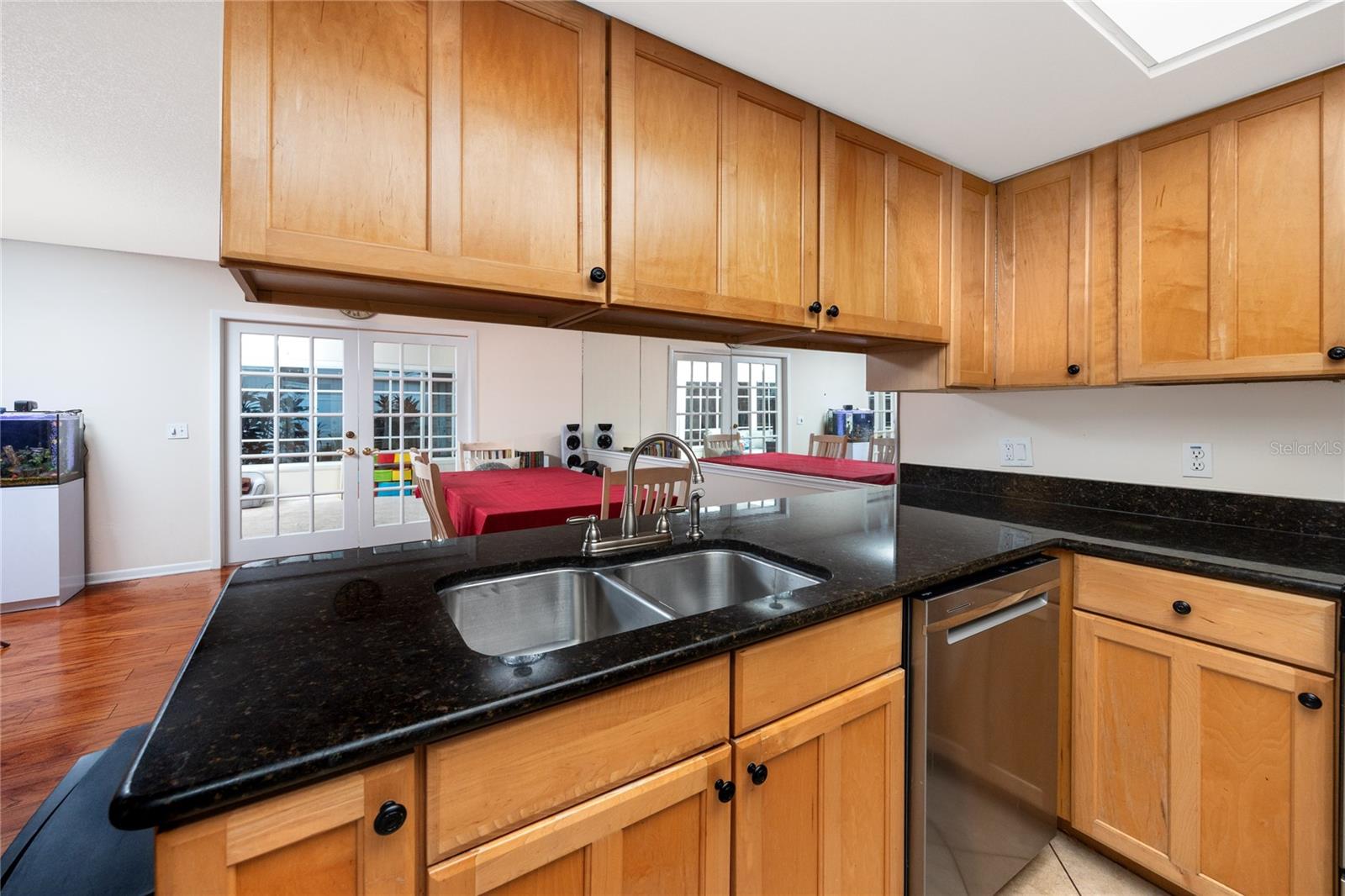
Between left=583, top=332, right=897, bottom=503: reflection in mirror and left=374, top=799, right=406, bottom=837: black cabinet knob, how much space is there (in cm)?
353

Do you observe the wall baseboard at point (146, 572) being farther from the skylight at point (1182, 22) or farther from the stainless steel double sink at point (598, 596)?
the skylight at point (1182, 22)

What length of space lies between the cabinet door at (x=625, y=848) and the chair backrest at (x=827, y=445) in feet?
11.5

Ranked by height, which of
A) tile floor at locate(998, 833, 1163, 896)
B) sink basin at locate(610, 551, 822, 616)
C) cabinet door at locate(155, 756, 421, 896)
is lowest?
tile floor at locate(998, 833, 1163, 896)

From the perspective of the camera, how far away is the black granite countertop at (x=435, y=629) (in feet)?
2.03

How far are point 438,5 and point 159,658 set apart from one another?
340 centimetres

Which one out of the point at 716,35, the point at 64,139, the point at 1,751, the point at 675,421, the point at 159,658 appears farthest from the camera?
the point at 675,421

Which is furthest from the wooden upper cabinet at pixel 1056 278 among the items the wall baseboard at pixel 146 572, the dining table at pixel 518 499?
the wall baseboard at pixel 146 572

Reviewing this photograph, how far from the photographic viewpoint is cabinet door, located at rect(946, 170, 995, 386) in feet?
6.54

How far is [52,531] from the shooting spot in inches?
138

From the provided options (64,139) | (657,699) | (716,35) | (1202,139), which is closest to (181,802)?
(657,699)

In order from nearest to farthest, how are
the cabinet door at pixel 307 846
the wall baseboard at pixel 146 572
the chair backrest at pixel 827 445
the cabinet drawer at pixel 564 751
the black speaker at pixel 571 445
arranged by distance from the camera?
the cabinet door at pixel 307 846 → the cabinet drawer at pixel 564 751 → the wall baseboard at pixel 146 572 → the chair backrest at pixel 827 445 → the black speaker at pixel 571 445

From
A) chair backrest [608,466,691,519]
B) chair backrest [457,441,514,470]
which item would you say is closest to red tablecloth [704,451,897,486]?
chair backrest [608,466,691,519]

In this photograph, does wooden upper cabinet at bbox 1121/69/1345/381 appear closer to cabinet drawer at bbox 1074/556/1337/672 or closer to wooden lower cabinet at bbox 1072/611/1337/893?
cabinet drawer at bbox 1074/556/1337/672

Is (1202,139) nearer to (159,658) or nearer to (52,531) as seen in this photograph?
(159,658)
